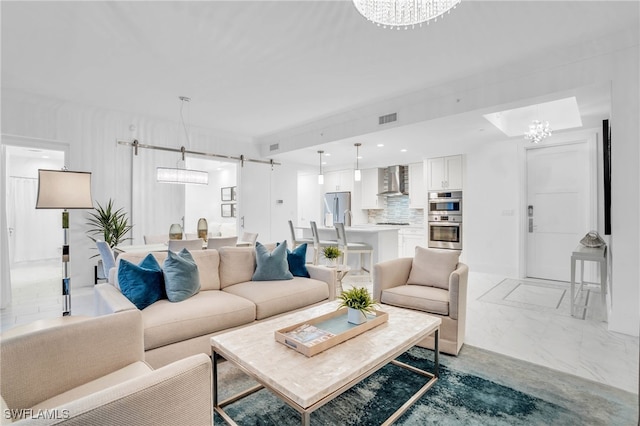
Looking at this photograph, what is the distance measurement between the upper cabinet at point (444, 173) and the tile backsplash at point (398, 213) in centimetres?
102

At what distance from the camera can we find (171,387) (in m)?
1.08

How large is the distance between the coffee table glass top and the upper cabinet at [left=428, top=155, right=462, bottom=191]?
490 cm

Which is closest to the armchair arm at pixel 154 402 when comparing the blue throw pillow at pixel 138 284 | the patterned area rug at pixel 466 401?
the patterned area rug at pixel 466 401

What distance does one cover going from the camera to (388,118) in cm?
473

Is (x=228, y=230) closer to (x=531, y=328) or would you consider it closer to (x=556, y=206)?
(x=531, y=328)

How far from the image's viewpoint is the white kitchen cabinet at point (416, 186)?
710 centimetres

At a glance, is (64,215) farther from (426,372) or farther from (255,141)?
(255,141)

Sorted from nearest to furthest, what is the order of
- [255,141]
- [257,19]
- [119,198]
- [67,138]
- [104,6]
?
[104,6]
[257,19]
[67,138]
[119,198]
[255,141]

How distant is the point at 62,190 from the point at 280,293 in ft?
6.65

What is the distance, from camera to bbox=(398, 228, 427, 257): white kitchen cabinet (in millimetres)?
7008

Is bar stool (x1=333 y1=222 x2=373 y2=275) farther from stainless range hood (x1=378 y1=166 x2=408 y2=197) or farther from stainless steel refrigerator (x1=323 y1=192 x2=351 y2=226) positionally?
stainless steel refrigerator (x1=323 y1=192 x2=351 y2=226)

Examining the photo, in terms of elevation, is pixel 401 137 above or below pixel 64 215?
above

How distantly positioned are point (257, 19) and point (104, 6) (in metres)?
1.20

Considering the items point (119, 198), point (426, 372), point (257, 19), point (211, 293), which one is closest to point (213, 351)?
point (211, 293)
